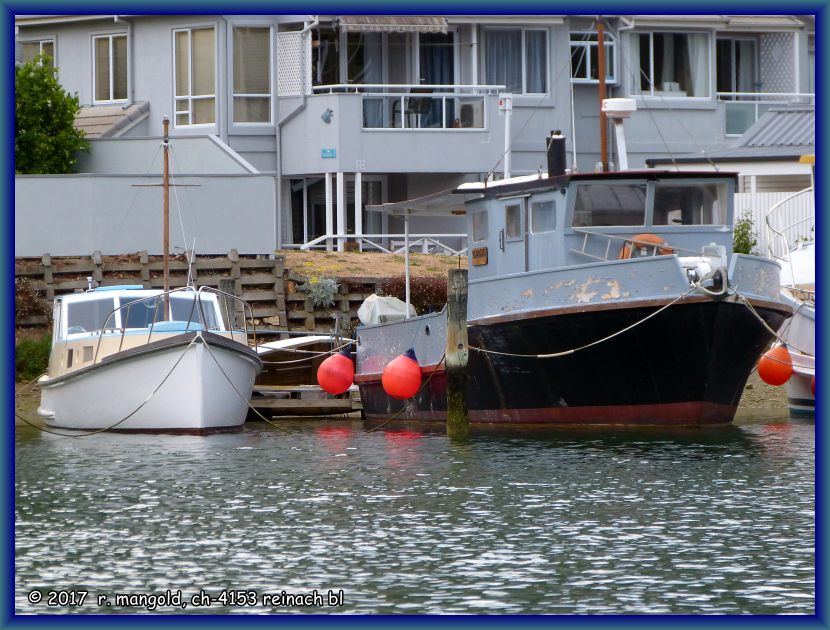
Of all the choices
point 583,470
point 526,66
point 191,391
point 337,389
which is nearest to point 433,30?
point 526,66

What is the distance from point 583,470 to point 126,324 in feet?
27.7

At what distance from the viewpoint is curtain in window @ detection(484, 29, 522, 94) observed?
4022 cm

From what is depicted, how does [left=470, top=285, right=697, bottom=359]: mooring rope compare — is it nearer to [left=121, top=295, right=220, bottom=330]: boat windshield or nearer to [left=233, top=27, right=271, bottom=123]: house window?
[left=121, top=295, right=220, bottom=330]: boat windshield

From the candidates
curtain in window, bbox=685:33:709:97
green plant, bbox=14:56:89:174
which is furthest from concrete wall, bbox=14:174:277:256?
curtain in window, bbox=685:33:709:97

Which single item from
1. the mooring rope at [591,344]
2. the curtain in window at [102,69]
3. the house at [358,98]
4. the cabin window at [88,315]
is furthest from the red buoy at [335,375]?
the curtain in window at [102,69]

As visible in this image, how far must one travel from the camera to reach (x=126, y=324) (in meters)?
23.8

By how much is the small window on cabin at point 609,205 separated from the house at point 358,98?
14044mm

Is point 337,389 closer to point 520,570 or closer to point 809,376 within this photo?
point 809,376

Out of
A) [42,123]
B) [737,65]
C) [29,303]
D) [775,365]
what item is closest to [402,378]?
[775,365]

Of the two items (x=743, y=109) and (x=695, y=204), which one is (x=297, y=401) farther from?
(x=743, y=109)

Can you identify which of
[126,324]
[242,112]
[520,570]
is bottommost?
[520,570]

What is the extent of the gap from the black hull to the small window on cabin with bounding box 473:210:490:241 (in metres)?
2.15

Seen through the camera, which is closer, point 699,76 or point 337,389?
point 337,389

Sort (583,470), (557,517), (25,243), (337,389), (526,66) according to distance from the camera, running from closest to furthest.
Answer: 1. (557,517)
2. (583,470)
3. (337,389)
4. (25,243)
5. (526,66)
